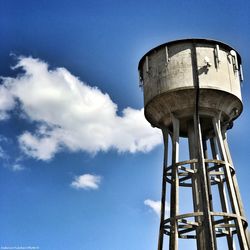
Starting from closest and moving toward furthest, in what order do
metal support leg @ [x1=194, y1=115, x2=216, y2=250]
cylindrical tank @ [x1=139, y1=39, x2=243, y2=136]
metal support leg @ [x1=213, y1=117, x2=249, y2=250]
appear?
metal support leg @ [x1=194, y1=115, x2=216, y2=250]
metal support leg @ [x1=213, y1=117, x2=249, y2=250]
cylindrical tank @ [x1=139, y1=39, x2=243, y2=136]

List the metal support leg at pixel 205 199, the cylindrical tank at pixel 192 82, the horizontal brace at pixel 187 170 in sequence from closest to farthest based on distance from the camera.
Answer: the metal support leg at pixel 205 199
the cylindrical tank at pixel 192 82
the horizontal brace at pixel 187 170

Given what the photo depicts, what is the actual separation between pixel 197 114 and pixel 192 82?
141 centimetres

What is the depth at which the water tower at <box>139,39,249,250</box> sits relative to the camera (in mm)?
17672

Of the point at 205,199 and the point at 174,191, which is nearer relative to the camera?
the point at 205,199

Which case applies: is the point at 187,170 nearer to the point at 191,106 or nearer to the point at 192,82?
the point at 191,106

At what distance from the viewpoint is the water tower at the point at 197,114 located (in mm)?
17672

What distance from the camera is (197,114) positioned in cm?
1831

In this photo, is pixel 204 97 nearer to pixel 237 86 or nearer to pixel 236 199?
pixel 237 86

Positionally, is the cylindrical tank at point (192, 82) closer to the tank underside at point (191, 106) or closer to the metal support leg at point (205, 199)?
the tank underside at point (191, 106)

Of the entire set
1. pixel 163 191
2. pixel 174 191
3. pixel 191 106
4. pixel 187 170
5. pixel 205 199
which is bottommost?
pixel 205 199

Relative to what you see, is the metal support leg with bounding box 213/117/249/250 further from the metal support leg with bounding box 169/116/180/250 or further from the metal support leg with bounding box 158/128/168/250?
the metal support leg with bounding box 158/128/168/250

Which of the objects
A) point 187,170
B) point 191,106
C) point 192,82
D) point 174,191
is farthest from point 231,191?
point 192,82

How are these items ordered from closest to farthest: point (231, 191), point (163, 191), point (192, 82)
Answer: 1. point (231, 191)
2. point (192, 82)
3. point (163, 191)

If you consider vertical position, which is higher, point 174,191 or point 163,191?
point 163,191
